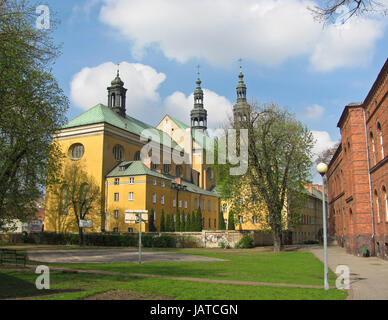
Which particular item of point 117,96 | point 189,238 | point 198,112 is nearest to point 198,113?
point 198,112

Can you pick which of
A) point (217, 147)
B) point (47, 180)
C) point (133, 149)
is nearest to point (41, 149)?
point (47, 180)

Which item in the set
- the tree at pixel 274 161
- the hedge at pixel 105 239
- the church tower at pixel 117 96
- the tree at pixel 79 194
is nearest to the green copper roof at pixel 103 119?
the church tower at pixel 117 96

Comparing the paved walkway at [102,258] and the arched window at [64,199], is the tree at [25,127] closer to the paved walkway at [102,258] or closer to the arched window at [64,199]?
the paved walkway at [102,258]

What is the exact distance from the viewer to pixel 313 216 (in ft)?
240

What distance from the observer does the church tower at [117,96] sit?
59000mm

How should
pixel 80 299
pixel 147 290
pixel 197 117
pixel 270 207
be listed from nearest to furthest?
pixel 80 299, pixel 147 290, pixel 270 207, pixel 197 117

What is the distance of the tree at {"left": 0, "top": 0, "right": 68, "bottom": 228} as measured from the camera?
54.0 feet

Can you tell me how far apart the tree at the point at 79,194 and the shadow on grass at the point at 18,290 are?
111 ft

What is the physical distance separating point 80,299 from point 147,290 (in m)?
2.10

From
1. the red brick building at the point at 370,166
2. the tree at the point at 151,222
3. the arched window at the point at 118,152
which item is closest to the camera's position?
the red brick building at the point at 370,166

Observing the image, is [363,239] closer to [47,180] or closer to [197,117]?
[47,180]

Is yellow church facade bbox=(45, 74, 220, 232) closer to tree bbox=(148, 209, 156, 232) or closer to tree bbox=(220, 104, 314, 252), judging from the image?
tree bbox=(148, 209, 156, 232)

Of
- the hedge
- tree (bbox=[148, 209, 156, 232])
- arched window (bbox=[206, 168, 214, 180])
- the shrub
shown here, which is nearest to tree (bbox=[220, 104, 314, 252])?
the shrub

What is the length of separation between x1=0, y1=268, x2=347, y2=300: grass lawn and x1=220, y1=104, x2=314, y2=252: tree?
2299 cm
